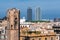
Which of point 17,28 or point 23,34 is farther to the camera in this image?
point 23,34

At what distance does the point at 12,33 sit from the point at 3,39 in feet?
73.0

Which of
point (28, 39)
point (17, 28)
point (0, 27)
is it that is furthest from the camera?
point (0, 27)

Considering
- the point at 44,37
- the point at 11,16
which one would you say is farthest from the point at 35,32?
the point at 11,16

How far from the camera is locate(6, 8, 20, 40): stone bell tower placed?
300 feet

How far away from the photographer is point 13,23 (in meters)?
92.8

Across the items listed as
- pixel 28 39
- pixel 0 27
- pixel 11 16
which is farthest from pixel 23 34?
pixel 0 27

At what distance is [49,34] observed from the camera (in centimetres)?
11319

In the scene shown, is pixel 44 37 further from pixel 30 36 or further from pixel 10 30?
pixel 10 30

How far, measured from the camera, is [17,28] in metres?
91.3

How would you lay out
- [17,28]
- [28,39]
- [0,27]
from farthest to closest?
[0,27] < [28,39] < [17,28]

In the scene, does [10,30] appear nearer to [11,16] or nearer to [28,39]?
[11,16]

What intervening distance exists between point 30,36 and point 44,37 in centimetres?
391

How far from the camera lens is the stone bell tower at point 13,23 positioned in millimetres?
91500

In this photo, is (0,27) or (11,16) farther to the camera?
(0,27)
